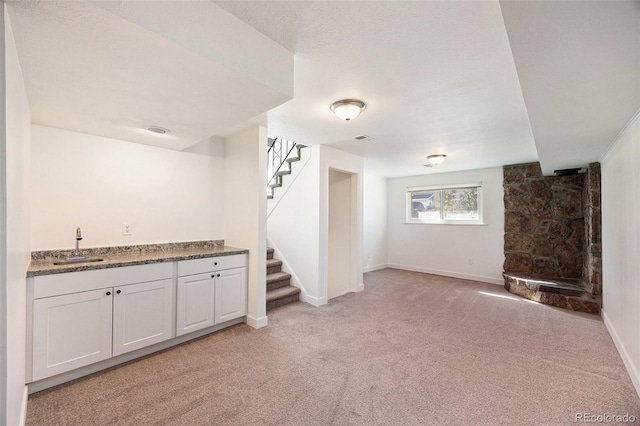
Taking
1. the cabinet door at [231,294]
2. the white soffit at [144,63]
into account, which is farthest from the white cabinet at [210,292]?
the white soffit at [144,63]

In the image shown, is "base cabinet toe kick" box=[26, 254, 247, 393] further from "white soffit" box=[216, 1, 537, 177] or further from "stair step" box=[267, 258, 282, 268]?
"white soffit" box=[216, 1, 537, 177]

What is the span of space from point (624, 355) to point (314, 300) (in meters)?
3.19

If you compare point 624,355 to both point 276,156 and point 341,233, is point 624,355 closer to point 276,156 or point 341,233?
point 341,233

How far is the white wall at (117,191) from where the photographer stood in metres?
2.40

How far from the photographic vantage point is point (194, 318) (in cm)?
274

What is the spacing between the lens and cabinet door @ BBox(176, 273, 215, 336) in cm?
265

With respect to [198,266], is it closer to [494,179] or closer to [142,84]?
[142,84]

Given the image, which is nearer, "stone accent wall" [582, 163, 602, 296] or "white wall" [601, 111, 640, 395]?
"white wall" [601, 111, 640, 395]

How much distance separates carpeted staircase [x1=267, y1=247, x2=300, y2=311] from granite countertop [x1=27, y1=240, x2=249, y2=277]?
0.95m

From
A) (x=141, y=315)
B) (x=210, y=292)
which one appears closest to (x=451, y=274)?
(x=210, y=292)

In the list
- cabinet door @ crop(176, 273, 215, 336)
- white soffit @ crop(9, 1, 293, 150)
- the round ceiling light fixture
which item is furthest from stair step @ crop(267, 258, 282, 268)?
the round ceiling light fixture

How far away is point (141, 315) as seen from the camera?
2400mm

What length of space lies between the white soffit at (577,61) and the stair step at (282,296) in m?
3.40

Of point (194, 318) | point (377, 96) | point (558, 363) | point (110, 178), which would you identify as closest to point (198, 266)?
point (194, 318)
